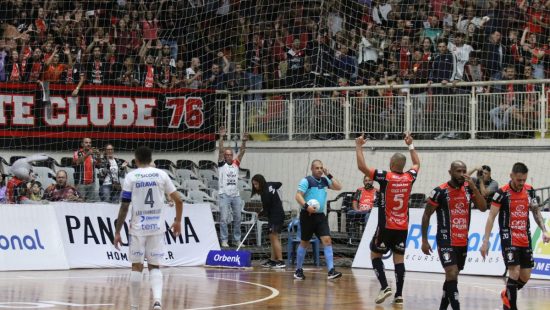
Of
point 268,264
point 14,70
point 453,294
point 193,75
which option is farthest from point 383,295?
point 193,75

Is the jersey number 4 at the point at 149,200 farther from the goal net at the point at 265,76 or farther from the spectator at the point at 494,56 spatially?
the spectator at the point at 494,56

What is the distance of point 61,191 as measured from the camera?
24.7 m

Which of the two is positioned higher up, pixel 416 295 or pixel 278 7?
pixel 278 7

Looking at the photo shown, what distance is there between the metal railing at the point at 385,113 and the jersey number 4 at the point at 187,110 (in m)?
0.79

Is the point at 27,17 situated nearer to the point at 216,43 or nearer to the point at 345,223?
the point at 216,43

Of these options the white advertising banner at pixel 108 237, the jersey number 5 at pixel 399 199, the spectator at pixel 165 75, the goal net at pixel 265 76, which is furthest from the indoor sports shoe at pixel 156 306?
the spectator at pixel 165 75

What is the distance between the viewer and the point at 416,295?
61.4 ft

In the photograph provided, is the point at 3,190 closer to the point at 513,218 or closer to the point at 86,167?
the point at 86,167

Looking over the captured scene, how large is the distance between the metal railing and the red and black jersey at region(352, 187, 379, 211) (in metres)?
2.30

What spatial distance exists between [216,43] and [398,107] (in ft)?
17.5

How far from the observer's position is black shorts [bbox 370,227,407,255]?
57.4ft

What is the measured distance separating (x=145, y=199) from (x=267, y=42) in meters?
16.0

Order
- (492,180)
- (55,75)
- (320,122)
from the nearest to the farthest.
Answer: (492,180) → (55,75) → (320,122)

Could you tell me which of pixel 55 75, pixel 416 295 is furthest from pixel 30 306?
pixel 55 75
